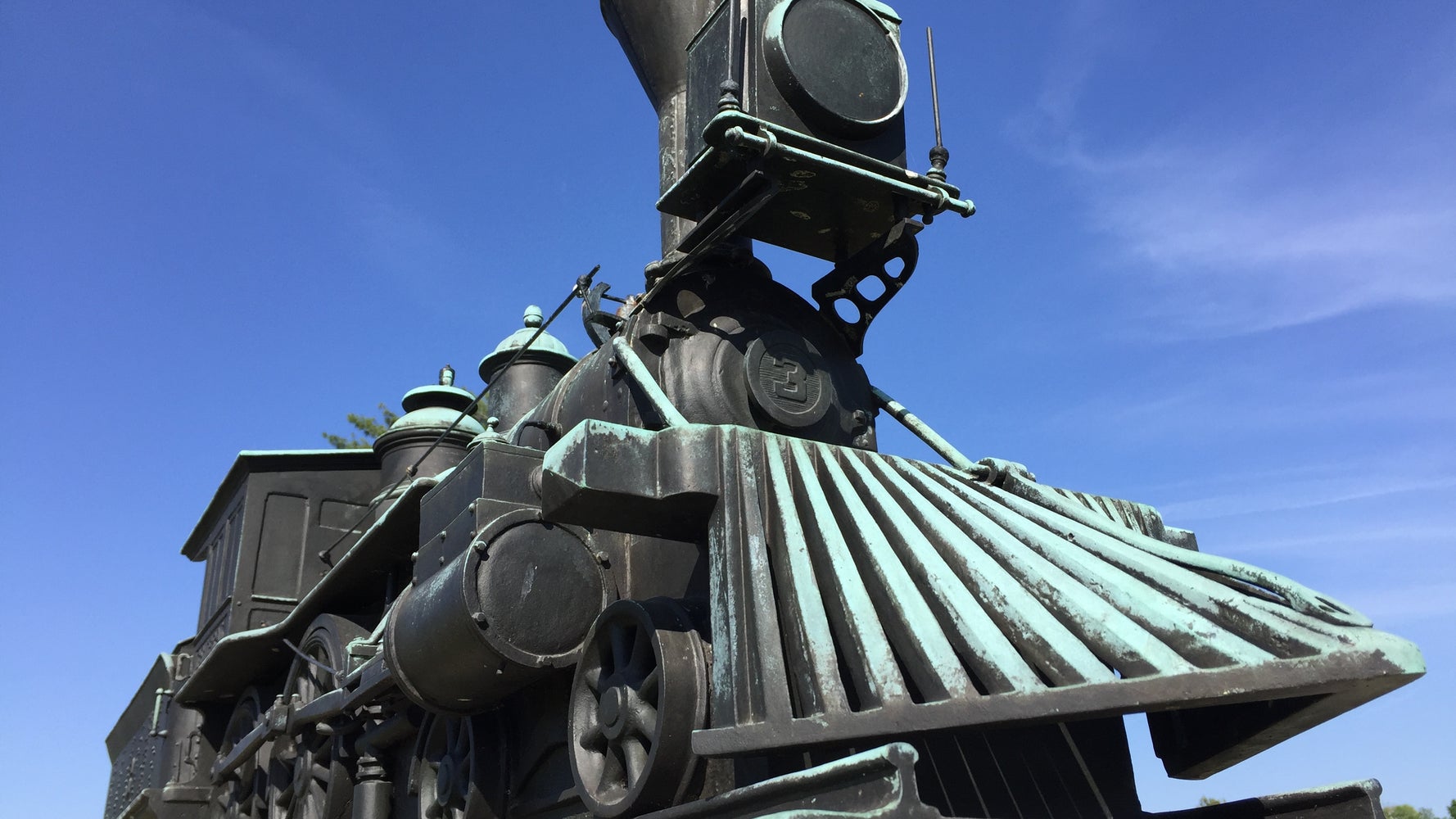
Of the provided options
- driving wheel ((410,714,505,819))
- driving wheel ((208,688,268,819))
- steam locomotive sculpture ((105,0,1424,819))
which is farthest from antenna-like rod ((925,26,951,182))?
driving wheel ((208,688,268,819))

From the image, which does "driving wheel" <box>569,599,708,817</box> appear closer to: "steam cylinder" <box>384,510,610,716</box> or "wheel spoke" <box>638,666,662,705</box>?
"wheel spoke" <box>638,666,662,705</box>

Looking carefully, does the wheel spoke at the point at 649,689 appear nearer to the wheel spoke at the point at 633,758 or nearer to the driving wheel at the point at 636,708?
the driving wheel at the point at 636,708

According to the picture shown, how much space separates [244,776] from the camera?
307 inches

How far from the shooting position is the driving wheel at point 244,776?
7711mm

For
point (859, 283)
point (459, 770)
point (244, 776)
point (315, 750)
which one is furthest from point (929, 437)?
point (244, 776)

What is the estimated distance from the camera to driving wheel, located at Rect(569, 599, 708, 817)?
3.45m

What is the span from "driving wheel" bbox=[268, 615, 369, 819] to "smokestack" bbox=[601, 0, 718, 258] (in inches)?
113

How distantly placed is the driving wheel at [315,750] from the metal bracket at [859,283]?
2.86m

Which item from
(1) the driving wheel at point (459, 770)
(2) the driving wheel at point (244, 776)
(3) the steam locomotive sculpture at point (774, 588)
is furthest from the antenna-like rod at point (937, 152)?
(2) the driving wheel at point (244, 776)

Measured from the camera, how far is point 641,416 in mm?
4395

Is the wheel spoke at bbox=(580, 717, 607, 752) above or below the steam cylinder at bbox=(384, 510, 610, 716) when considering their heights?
below

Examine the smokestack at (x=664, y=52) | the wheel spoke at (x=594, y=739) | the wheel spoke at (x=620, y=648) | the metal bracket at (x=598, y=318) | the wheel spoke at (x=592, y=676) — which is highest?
the smokestack at (x=664, y=52)

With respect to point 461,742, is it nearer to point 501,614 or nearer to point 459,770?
point 459,770

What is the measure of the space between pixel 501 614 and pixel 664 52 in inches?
107
